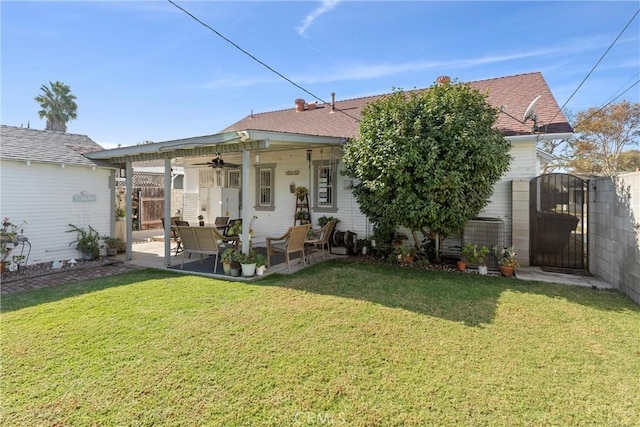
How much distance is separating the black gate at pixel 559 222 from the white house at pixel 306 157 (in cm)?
27

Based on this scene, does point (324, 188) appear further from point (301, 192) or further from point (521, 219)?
point (521, 219)

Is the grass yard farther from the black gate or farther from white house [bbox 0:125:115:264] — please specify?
white house [bbox 0:125:115:264]

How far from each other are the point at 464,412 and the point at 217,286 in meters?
4.45

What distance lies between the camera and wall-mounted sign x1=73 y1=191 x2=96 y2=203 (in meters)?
8.03

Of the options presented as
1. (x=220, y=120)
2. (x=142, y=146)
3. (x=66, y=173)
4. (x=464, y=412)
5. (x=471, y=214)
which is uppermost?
(x=220, y=120)

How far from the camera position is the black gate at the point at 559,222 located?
680 centimetres

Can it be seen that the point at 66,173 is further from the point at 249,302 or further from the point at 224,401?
the point at 224,401

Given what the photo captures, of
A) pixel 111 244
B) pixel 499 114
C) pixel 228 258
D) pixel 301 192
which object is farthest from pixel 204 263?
pixel 499 114

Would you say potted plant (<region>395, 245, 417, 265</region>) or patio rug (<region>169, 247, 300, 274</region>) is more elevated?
potted plant (<region>395, 245, 417, 265</region>)

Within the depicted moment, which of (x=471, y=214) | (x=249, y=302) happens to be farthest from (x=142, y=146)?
(x=471, y=214)

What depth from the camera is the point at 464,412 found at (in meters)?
2.40

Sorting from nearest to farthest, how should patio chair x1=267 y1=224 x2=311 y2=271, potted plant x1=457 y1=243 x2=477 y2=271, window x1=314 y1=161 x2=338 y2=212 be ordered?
patio chair x1=267 y1=224 x2=311 y2=271 < potted plant x1=457 y1=243 x2=477 y2=271 < window x1=314 y1=161 x2=338 y2=212

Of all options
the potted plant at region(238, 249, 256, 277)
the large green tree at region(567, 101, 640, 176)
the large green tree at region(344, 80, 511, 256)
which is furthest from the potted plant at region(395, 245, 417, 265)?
the large green tree at region(567, 101, 640, 176)

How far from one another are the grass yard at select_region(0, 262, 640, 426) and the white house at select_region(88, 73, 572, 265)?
8.41 feet
